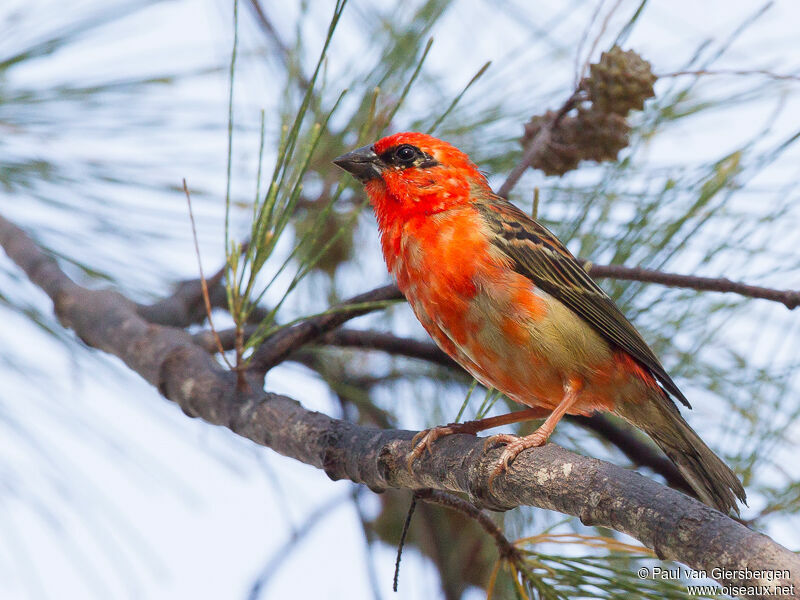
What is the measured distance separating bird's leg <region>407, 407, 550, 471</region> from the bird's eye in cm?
101

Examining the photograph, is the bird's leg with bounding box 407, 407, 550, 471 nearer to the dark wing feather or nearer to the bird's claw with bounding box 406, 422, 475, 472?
the bird's claw with bounding box 406, 422, 475, 472

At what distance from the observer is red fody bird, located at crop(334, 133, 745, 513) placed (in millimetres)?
2830

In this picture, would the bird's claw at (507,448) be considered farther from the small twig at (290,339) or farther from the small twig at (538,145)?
the small twig at (538,145)

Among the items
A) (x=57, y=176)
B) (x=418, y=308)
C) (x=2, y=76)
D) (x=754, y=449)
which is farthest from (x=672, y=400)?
(x=2, y=76)

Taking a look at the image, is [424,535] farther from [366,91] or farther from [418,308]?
[366,91]

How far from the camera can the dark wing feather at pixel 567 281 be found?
9.67 feet

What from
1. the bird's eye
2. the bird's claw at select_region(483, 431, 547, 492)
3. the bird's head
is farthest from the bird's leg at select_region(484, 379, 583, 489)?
the bird's eye

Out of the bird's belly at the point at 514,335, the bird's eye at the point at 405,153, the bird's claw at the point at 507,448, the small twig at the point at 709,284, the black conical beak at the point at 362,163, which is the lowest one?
the bird's claw at the point at 507,448

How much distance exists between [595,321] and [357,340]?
0.84 metres

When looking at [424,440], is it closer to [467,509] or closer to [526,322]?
[467,509]

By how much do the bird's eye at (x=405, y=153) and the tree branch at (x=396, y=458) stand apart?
1.01 m

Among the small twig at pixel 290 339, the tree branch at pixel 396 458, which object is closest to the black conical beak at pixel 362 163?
the small twig at pixel 290 339

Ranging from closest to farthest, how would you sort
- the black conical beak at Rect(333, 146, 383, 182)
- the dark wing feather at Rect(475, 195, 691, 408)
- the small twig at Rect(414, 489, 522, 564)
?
the small twig at Rect(414, 489, 522, 564)
the dark wing feather at Rect(475, 195, 691, 408)
the black conical beak at Rect(333, 146, 383, 182)

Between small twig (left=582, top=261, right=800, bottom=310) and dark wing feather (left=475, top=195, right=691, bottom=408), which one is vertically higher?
dark wing feather (left=475, top=195, right=691, bottom=408)
